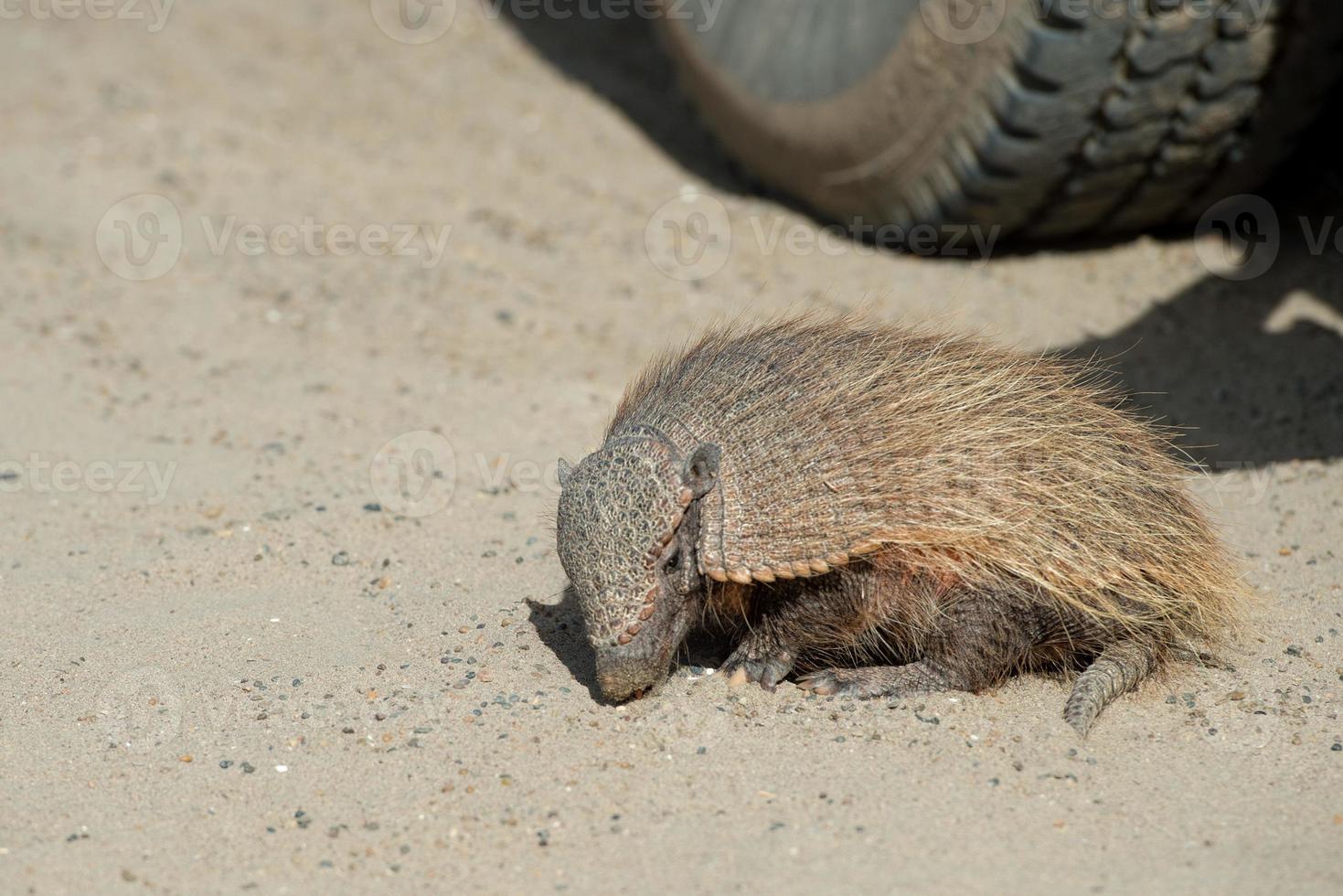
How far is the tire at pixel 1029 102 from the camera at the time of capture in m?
5.67

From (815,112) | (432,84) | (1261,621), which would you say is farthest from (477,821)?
(432,84)

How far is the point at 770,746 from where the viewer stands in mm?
3523

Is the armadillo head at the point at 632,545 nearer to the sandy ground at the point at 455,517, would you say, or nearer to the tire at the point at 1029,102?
the sandy ground at the point at 455,517

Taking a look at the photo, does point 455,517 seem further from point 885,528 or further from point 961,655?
point 961,655

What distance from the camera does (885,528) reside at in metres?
3.61

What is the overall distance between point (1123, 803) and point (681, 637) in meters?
1.20

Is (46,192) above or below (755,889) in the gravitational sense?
below

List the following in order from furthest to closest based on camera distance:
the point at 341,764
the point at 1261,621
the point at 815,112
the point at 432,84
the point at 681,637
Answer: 1. the point at 432,84
2. the point at 815,112
3. the point at 1261,621
4. the point at 681,637
5. the point at 341,764

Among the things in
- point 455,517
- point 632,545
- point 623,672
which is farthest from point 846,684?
point 455,517

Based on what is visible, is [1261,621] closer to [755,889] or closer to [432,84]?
[755,889]

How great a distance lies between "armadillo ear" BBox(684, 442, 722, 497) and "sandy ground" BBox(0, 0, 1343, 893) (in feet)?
2.05

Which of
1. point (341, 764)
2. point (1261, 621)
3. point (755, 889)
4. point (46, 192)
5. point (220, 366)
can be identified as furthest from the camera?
point (46, 192)

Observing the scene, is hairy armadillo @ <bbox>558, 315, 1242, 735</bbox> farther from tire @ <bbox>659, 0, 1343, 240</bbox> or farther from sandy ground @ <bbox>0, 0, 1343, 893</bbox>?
tire @ <bbox>659, 0, 1343, 240</bbox>

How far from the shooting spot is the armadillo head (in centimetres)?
349
